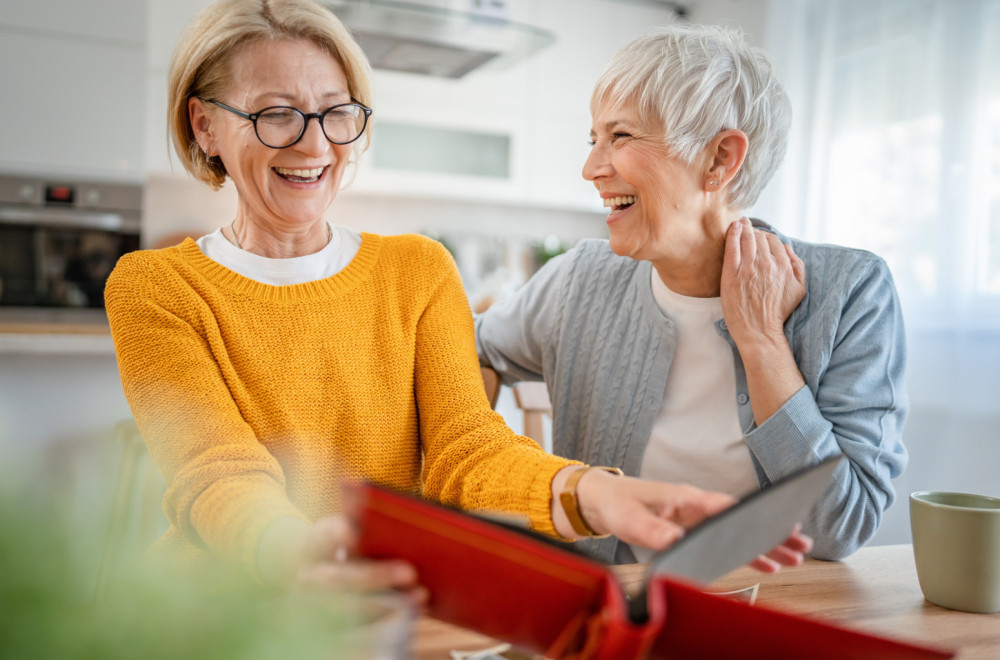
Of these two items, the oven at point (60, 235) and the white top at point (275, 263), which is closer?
the white top at point (275, 263)

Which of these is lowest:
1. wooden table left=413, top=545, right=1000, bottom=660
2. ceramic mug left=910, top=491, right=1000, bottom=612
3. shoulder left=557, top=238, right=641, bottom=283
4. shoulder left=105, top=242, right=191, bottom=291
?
wooden table left=413, top=545, right=1000, bottom=660

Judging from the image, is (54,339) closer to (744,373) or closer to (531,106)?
(744,373)

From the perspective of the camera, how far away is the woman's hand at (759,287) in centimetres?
113

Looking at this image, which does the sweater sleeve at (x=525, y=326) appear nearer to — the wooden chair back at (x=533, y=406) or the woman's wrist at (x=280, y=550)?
the wooden chair back at (x=533, y=406)

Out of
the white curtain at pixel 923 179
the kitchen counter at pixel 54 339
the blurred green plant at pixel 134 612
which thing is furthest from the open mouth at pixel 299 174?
the white curtain at pixel 923 179

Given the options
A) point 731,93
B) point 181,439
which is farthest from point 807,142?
point 181,439

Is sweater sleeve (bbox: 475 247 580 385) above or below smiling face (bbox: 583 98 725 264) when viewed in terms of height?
below

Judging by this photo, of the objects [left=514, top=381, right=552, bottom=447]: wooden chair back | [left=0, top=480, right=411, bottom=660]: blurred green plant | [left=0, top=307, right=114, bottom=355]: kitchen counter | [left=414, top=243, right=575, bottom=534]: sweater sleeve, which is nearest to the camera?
[left=0, top=480, right=411, bottom=660]: blurred green plant

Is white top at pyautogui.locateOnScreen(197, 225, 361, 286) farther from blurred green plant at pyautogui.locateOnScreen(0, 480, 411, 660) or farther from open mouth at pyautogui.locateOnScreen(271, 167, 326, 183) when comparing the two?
blurred green plant at pyautogui.locateOnScreen(0, 480, 411, 660)

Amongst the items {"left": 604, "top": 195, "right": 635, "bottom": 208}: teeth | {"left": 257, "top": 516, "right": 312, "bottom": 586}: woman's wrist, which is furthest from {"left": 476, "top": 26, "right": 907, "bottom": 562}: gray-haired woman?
{"left": 257, "top": 516, "right": 312, "bottom": 586}: woman's wrist

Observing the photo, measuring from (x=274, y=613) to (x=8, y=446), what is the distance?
88 millimetres

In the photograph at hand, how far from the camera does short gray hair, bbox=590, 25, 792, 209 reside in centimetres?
117

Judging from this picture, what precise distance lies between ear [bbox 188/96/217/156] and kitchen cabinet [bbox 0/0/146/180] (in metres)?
2.87

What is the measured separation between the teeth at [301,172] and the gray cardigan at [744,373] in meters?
0.43
